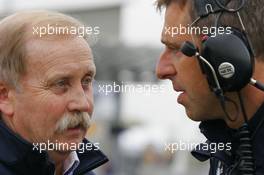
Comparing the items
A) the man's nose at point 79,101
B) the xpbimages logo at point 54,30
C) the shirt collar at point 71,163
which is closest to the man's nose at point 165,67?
the man's nose at point 79,101

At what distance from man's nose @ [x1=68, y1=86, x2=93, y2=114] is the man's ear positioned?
0.28 metres

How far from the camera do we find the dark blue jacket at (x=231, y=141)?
307 cm

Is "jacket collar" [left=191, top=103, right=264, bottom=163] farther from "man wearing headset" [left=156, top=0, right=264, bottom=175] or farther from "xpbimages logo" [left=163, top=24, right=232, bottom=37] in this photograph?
"xpbimages logo" [left=163, top=24, right=232, bottom=37]

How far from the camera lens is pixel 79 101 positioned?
3.57 meters

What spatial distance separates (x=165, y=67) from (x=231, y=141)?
0.43 meters

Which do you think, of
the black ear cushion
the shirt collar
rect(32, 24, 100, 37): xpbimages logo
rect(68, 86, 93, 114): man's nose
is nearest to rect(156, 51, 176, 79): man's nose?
the black ear cushion

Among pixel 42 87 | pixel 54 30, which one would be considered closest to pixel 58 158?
pixel 42 87

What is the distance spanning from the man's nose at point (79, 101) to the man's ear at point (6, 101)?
0.28m

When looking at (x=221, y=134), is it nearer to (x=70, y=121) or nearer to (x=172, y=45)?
(x=172, y=45)

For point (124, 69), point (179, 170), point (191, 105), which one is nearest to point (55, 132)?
point (191, 105)

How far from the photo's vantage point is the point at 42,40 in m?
3.57

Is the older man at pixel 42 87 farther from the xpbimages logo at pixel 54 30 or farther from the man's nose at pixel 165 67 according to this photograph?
the man's nose at pixel 165 67

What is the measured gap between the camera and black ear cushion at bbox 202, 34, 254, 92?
301 cm

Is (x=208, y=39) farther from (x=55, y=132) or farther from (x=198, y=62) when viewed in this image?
(x=55, y=132)
